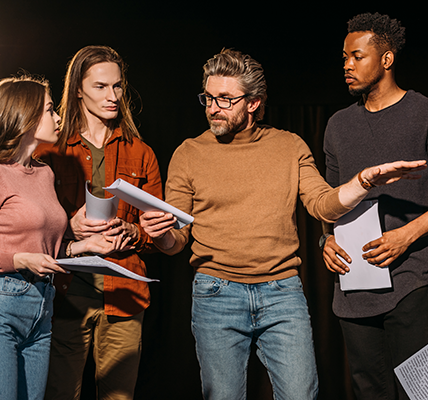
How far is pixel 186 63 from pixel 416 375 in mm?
2714

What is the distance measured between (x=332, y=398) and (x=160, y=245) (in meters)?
2.40

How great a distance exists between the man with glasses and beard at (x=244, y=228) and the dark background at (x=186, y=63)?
4.81 feet

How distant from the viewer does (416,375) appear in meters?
1.61

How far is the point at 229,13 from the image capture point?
3484mm

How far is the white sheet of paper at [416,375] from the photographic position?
1580 mm

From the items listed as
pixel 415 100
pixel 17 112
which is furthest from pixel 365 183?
pixel 17 112

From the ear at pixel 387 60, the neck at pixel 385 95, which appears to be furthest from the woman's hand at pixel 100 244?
the ear at pixel 387 60

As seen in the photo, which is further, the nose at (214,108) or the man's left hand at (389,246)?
the nose at (214,108)

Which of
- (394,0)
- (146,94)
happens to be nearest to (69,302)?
(146,94)

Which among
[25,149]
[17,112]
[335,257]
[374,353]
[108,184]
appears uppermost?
[17,112]

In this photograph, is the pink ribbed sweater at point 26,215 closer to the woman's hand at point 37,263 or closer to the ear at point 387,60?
the woman's hand at point 37,263

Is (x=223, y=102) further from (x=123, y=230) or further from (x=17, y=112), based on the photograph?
(x=17, y=112)

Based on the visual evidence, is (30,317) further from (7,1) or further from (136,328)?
(7,1)

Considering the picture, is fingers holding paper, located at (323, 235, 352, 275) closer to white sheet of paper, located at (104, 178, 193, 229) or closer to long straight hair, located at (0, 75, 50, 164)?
white sheet of paper, located at (104, 178, 193, 229)
